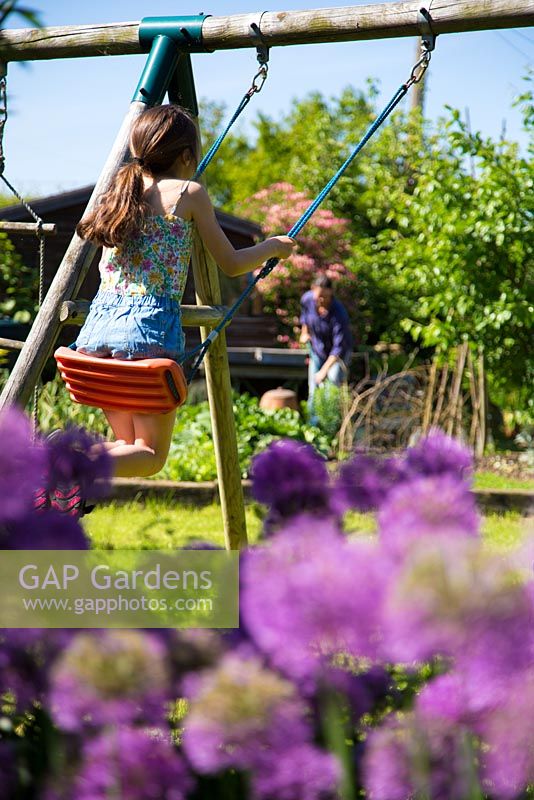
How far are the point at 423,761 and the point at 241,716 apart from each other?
161mm

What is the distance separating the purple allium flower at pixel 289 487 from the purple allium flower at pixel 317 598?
0.23 metres

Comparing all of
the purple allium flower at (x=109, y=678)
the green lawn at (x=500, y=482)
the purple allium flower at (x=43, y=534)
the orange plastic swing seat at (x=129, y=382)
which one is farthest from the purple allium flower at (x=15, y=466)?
the green lawn at (x=500, y=482)

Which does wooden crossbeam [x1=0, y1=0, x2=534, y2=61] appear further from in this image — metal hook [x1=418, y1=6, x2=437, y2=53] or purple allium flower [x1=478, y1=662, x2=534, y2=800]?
purple allium flower [x1=478, y1=662, x2=534, y2=800]

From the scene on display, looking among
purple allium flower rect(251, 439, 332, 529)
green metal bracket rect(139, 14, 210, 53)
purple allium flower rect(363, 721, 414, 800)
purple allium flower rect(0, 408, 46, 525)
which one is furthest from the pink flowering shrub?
purple allium flower rect(363, 721, 414, 800)

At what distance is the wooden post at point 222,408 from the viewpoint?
360 centimetres

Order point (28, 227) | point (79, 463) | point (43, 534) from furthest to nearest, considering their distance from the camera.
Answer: point (28, 227) → point (79, 463) → point (43, 534)

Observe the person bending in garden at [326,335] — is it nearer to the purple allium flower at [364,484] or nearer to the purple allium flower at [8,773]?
the purple allium flower at [364,484]

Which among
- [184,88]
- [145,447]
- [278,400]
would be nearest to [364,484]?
[145,447]

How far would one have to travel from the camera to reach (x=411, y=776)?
2.51 feet

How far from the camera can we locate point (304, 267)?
13883mm

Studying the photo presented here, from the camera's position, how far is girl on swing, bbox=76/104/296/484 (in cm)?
303

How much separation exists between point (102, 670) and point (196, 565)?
0.42m

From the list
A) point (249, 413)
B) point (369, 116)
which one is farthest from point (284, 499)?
point (369, 116)

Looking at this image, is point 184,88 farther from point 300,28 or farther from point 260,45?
point 300,28
